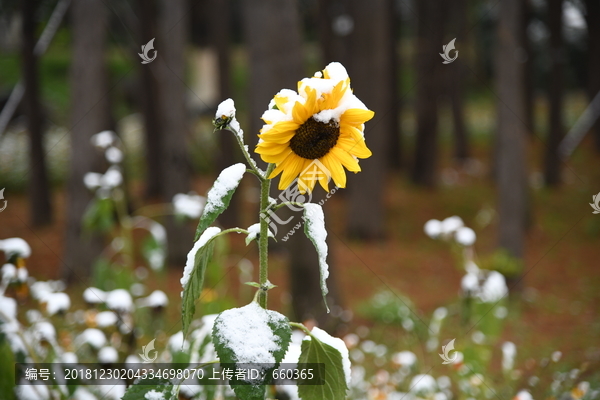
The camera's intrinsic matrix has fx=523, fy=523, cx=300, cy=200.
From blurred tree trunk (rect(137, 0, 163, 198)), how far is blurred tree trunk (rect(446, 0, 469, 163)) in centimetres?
738

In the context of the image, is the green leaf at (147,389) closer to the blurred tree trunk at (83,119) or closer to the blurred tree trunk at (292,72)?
the blurred tree trunk at (292,72)

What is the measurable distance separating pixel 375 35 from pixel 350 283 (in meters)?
4.39

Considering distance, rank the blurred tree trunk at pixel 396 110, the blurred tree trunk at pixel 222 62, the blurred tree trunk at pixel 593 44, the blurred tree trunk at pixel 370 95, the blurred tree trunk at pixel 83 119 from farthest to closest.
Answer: the blurred tree trunk at pixel 396 110
the blurred tree trunk at pixel 593 44
the blurred tree trunk at pixel 222 62
the blurred tree trunk at pixel 370 95
the blurred tree trunk at pixel 83 119

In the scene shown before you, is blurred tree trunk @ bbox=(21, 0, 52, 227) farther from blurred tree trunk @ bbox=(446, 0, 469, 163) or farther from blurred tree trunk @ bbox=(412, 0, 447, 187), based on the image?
blurred tree trunk @ bbox=(446, 0, 469, 163)

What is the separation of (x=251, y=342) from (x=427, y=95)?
38.7 ft

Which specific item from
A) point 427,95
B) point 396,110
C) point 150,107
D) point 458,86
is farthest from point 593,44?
point 150,107

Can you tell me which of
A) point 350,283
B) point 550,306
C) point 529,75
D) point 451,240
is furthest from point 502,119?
point 529,75

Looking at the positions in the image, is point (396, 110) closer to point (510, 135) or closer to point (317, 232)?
point (510, 135)

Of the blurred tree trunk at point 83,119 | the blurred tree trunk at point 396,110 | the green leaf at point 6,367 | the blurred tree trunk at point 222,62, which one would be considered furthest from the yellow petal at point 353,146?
the blurred tree trunk at point 396,110

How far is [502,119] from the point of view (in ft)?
23.8

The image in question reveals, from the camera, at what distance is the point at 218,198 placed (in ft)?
3.62

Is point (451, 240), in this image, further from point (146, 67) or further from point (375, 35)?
point (146, 67)

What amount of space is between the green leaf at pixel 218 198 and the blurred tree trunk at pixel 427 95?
36.7ft

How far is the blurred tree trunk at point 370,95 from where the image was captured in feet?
29.7
